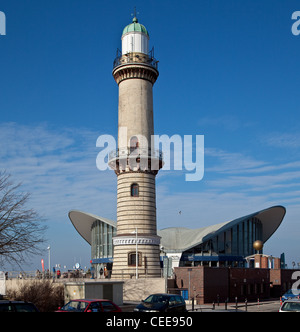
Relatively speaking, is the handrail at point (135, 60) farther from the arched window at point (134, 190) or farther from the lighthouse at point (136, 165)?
the arched window at point (134, 190)

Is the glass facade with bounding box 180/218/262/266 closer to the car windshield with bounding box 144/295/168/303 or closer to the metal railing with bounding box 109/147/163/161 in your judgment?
the metal railing with bounding box 109/147/163/161

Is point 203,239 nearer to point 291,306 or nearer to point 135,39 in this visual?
point 135,39

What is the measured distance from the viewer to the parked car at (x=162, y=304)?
22.9 m

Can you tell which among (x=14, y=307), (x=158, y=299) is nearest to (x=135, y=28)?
(x=158, y=299)

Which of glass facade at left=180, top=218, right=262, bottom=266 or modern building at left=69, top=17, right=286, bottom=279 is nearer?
modern building at left=69, top=17, right=286, bottom=279

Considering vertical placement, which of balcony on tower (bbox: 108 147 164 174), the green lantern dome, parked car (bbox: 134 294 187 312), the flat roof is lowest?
parked car (bbox: 134 294 187 312)

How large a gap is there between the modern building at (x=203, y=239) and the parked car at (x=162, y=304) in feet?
134

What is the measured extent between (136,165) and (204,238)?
28.6 metres

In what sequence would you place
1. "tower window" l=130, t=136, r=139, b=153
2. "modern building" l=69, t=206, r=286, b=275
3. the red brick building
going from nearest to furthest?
the red brick building, "tower window" l=130, t=136, r=139, b=153, "modern building" l=69, t=206, r=286, b=275

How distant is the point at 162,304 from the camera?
23.3m

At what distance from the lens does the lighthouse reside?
45.3m

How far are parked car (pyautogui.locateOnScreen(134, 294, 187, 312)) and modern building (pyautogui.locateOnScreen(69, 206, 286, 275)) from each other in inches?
1605

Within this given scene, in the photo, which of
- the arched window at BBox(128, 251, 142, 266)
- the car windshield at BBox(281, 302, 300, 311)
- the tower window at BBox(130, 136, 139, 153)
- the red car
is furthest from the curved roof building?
the red car
